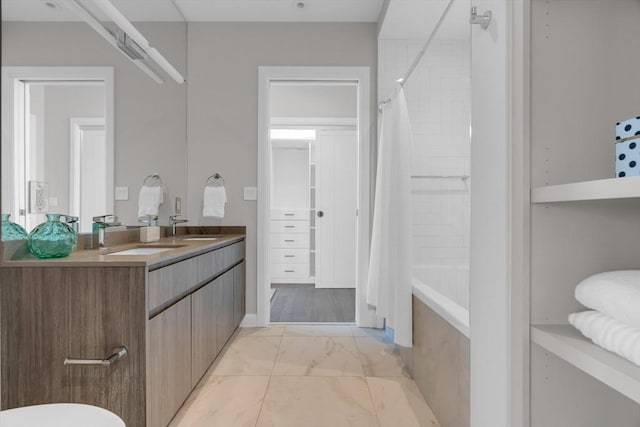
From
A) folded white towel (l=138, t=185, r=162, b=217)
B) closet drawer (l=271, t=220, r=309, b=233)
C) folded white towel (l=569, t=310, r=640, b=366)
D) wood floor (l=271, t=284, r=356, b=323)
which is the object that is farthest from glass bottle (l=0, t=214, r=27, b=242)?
closet drawer (l=271, t=220, r=309, b=233)

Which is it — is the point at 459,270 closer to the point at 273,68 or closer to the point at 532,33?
the point at 273,68

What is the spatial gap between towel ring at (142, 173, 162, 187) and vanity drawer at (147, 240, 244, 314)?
697 millimetres

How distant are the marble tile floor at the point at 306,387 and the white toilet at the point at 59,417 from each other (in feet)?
2.90

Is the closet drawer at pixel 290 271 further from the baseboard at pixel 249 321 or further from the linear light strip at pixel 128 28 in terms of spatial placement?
the linear light strip at pixel 128 28

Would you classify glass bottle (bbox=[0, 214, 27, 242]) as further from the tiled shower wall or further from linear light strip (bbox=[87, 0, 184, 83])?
the tiled shower wall

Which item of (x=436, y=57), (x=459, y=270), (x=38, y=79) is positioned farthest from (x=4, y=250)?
(x=436, y=57)

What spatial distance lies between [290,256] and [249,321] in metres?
1.78

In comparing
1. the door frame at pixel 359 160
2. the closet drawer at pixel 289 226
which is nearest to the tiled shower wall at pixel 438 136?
the door frame at pixel 359 160

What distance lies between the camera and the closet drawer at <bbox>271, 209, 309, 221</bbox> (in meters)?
5.01

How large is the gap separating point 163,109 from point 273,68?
38.3 inches

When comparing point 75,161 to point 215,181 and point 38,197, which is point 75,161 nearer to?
point 38,197

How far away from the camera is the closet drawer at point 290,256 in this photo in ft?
16.5

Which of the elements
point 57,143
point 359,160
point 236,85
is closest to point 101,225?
point 57,143

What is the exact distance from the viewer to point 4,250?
4.52ft
